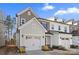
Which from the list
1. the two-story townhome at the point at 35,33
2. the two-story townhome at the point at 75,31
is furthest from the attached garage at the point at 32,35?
the two-story townhome at the point at 75,31

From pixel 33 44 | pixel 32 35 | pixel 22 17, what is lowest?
pixel 33 44

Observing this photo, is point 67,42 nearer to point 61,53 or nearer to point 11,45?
point 61,53

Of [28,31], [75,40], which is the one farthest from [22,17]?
[75,40]

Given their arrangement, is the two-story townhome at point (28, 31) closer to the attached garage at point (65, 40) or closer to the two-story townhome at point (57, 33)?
the two-story townhome at point (57, 33)

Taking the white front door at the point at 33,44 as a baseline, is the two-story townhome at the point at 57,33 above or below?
above

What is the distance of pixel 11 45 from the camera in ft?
12.0

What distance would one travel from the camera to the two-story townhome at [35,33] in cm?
368

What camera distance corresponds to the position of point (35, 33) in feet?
12.1

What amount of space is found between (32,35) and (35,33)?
5cm

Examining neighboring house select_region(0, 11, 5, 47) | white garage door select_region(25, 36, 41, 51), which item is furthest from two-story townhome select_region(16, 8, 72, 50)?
neighboring house select_region(0, 11, 5, 47)

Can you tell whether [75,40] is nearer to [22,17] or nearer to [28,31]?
[28,31]

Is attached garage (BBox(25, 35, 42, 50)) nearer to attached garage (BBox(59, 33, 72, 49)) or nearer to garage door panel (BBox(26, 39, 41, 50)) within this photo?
garage door panel (BBox(26, 39, 41, 50))

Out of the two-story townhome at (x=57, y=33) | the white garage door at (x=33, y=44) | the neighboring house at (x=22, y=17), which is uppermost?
the neighboring house at (x=22, y=17)

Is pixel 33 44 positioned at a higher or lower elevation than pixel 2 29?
lower
